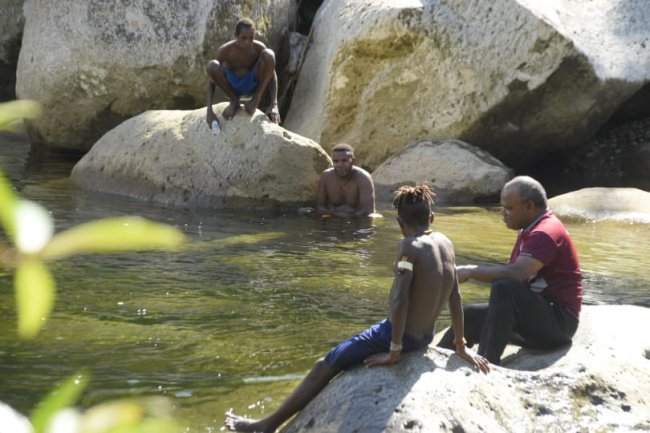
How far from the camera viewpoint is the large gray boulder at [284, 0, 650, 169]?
1237 cm

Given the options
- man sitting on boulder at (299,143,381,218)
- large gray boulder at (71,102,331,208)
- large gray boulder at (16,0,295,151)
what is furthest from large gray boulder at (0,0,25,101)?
man sitting on boulder at (299,143,381,218)

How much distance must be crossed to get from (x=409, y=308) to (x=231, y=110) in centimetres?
704

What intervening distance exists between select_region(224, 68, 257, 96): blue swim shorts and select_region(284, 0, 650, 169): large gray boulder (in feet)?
7.84

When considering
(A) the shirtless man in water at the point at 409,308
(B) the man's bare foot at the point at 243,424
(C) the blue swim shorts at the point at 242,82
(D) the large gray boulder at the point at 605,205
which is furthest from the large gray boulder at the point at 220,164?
(A) the shirtless man in water at the point at 409,308

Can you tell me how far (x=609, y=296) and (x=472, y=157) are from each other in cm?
541

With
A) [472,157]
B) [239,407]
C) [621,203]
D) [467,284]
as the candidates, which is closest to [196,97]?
[472,157]

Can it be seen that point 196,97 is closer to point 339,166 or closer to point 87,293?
point 339,166

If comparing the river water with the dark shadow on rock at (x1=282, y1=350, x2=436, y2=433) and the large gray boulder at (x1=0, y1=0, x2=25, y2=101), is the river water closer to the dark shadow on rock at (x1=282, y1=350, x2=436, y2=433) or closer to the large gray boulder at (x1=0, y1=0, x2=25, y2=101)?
the dark shadow on rock at (x1=282, y1=350, x2=436, y2=433)

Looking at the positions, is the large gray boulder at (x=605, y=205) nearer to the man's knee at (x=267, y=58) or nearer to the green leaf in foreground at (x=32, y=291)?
the man's knee at (x=267, y=58)

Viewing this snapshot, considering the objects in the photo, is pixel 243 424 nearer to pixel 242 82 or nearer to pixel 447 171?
pixel 242 82

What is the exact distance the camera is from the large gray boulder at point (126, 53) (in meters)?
13.2

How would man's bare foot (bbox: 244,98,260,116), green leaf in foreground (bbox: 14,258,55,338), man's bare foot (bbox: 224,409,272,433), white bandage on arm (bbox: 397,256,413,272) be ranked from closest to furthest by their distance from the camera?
green leaf in foreground (bbox: 14,258,55,338) < white bandage on arm (bbox: 397,256,413,272) < man's bare foot (bbox: 224,409,272,433) < man's bare foot (bbox: 244,98,260,116)

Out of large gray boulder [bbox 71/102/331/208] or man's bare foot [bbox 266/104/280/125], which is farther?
man's bare foot [bbox 266/104/280/125]

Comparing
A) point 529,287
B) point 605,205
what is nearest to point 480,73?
point 605,205
